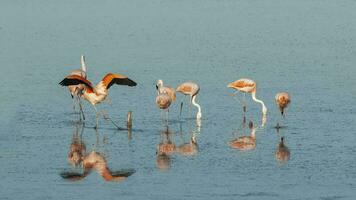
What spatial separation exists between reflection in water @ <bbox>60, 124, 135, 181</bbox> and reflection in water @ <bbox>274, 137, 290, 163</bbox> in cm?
233

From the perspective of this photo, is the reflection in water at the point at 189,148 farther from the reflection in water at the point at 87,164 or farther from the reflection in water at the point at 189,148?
the reflection in water at the point at 87,164

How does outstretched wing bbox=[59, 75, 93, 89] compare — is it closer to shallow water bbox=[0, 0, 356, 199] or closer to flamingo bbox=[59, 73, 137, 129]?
flamingo bbox=[59, 73, 137, 129]

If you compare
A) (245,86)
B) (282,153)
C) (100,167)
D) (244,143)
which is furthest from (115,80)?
(282,153)

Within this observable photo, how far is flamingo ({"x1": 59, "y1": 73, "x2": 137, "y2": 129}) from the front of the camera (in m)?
17.7

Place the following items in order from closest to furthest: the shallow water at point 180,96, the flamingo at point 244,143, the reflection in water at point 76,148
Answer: the shallow water at point 180,96
the reflection in water at point 76,148
the flamingo at point 244,143

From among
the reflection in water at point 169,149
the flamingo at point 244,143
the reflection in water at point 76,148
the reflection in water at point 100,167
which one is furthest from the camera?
the flamingo at point 244,143

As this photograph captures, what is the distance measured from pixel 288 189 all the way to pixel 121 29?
18809 millimetres

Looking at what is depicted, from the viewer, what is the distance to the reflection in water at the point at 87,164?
45.9 ft

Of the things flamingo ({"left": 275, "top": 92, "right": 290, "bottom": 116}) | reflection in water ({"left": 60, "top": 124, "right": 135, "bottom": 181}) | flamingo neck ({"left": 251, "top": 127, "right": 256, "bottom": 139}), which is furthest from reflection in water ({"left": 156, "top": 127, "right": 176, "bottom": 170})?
flamingo ({"left": 275, "top": 92, "right": 290, "bottom": 116})

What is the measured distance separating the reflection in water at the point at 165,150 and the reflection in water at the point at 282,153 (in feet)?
5.31

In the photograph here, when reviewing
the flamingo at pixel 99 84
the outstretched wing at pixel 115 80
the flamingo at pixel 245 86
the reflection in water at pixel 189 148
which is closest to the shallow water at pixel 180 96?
the reflection in water at pixel 189 148

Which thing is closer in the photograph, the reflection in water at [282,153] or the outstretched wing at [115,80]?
the reflection in water at [282,153]

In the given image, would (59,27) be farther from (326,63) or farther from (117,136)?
(117,136)

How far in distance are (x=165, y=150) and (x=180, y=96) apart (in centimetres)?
540
